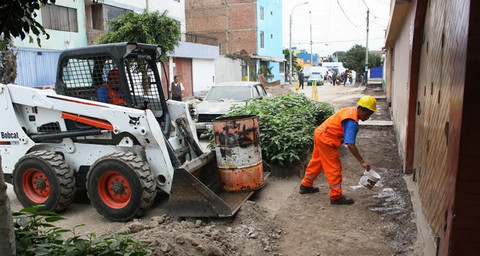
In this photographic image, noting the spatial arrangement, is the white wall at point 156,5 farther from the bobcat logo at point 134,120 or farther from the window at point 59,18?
the bobcat logo at point 134,120

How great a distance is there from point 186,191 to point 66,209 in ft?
7.05

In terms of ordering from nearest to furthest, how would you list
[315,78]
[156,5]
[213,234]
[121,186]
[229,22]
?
[213,234], [121,186], [156,5], [229,22], [315,78]

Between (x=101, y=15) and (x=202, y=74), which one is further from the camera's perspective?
(x=202, y=74)

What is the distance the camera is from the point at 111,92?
5.80m

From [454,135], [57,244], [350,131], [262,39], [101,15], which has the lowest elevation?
[57,244]

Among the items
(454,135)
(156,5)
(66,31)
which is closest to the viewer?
(454,135)

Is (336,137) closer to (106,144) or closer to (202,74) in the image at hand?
(106,144)

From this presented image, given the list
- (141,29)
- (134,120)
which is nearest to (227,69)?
(141,29)

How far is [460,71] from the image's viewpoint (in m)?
2.39

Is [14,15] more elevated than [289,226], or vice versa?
[14,15]

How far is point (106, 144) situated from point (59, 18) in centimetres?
1521

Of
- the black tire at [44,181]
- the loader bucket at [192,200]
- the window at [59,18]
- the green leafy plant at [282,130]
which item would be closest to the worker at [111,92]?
the black tire at [44,181]

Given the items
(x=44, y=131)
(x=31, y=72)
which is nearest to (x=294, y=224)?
(x=44, y=131)

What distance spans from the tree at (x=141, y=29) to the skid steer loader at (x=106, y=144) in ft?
33.3
